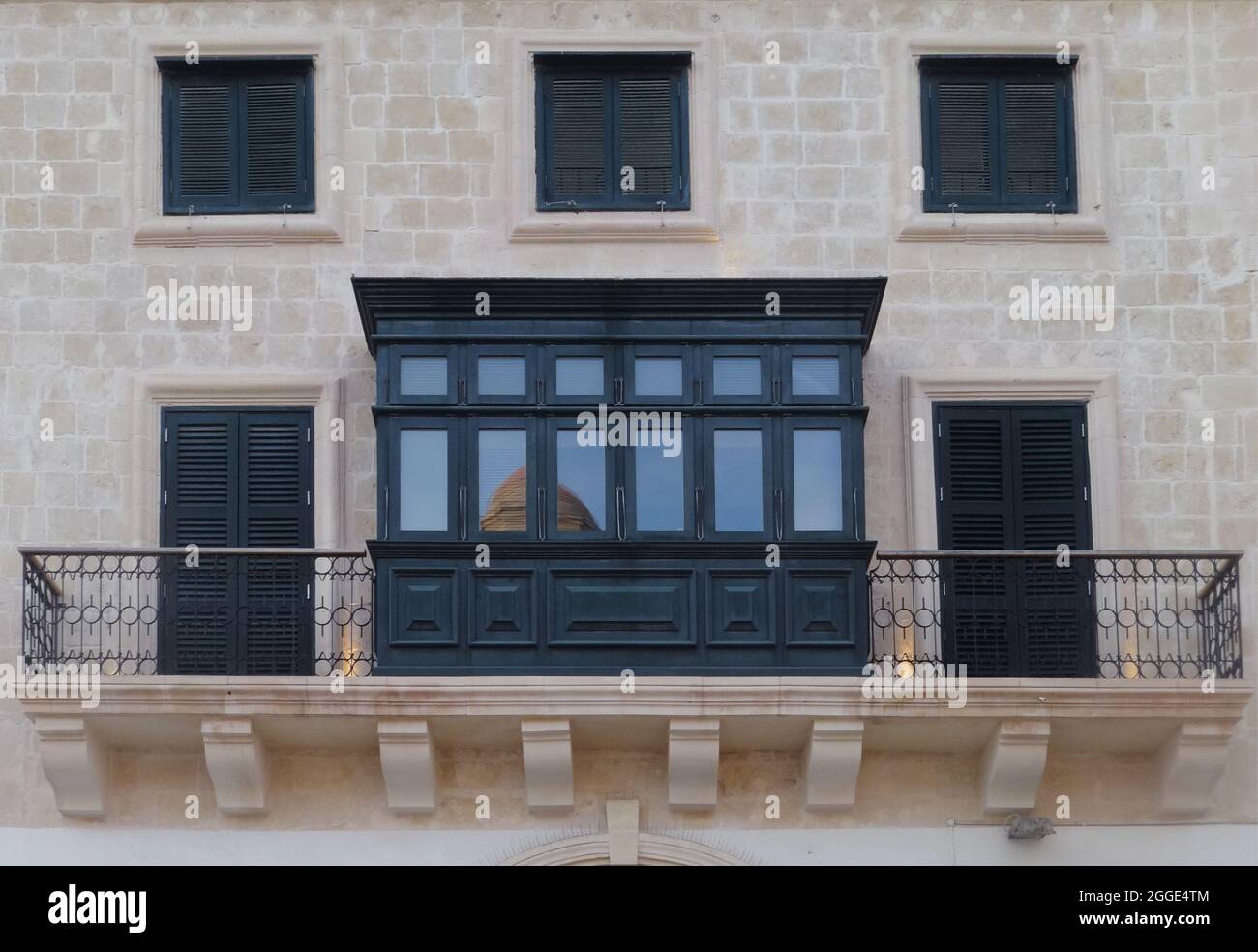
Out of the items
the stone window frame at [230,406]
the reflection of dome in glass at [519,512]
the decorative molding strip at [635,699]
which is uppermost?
the stone window frame at [230,406]

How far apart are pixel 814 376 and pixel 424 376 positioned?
2.94 m

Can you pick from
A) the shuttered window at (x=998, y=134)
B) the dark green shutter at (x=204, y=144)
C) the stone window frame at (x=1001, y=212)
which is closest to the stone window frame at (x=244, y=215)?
the dark green shutter at (x=204, y=144)

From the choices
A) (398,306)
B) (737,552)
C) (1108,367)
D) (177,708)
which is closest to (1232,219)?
(1108,367)

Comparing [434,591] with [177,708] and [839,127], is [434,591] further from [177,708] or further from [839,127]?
[839,127]

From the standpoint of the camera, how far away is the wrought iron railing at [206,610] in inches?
959

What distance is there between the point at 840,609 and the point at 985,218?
3.60m

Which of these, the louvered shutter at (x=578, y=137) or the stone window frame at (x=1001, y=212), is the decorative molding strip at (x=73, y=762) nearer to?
the louvered shutter at (x=578, y=137)

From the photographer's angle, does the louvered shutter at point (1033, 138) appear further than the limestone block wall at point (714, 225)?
Yes

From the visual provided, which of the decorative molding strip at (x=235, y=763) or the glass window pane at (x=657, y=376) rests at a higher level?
the glass window pane at (x=657, y=376)

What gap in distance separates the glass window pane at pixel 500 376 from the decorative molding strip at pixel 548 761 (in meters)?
2.54

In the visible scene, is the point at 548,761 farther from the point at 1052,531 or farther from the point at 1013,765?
the point at 1052,531

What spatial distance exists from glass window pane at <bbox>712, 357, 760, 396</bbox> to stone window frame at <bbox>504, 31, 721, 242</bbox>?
1.43m

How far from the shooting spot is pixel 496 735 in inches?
949

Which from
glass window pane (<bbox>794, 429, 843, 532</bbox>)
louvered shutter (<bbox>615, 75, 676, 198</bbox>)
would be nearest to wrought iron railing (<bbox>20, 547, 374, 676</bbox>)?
glass window pane (<bbox>794, 429, 843, 532</bbox>)
